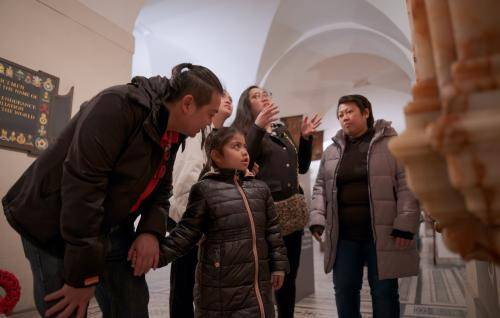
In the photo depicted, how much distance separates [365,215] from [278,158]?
2.08 feet

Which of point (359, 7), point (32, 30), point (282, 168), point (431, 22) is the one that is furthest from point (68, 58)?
point (359, 7)

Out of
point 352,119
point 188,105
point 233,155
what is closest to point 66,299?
point 188,105

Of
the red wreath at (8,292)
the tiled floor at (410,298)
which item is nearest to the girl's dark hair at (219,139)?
the red wreath at (8,292)

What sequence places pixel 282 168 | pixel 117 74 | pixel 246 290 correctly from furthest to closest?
pixel 117 74, pixel 282 168, pixel 246 290

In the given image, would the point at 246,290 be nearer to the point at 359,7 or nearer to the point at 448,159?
the point at 448,159

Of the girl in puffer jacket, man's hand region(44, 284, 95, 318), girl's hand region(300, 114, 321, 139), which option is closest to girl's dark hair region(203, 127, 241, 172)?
the girl in puffer jacket

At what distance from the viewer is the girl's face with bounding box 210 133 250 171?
81.9 inches

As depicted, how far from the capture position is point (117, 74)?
177 inches

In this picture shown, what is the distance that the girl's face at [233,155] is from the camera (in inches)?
81.9

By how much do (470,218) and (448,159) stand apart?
0.11 metres

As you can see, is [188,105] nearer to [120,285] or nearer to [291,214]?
[120,285]

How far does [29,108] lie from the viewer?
3559mm

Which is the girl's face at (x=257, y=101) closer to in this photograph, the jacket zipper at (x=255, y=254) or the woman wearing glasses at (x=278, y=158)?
the woman wearing glasses at (x=278, y=158)

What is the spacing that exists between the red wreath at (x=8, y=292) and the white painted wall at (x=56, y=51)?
133cm
